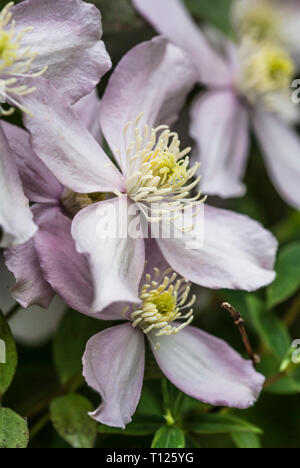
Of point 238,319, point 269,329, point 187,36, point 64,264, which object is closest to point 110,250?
point 64,264

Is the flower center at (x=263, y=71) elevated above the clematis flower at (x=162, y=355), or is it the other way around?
the flower center at (x=263, y=71)

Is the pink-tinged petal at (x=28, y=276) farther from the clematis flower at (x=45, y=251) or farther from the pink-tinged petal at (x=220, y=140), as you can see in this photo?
the pink-tinged petal at (x=220, y=140)

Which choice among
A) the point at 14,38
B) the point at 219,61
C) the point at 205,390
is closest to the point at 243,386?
the point at 205,390

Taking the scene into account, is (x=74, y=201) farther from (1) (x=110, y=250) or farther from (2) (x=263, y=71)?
(2) (x=263, y=71)

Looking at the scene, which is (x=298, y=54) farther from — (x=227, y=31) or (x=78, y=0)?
(x=78, y=0)

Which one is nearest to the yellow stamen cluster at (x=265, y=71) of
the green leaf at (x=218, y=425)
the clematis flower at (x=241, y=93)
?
the clematis flower at (x=241, y=93)

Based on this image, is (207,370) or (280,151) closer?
(207,370)
